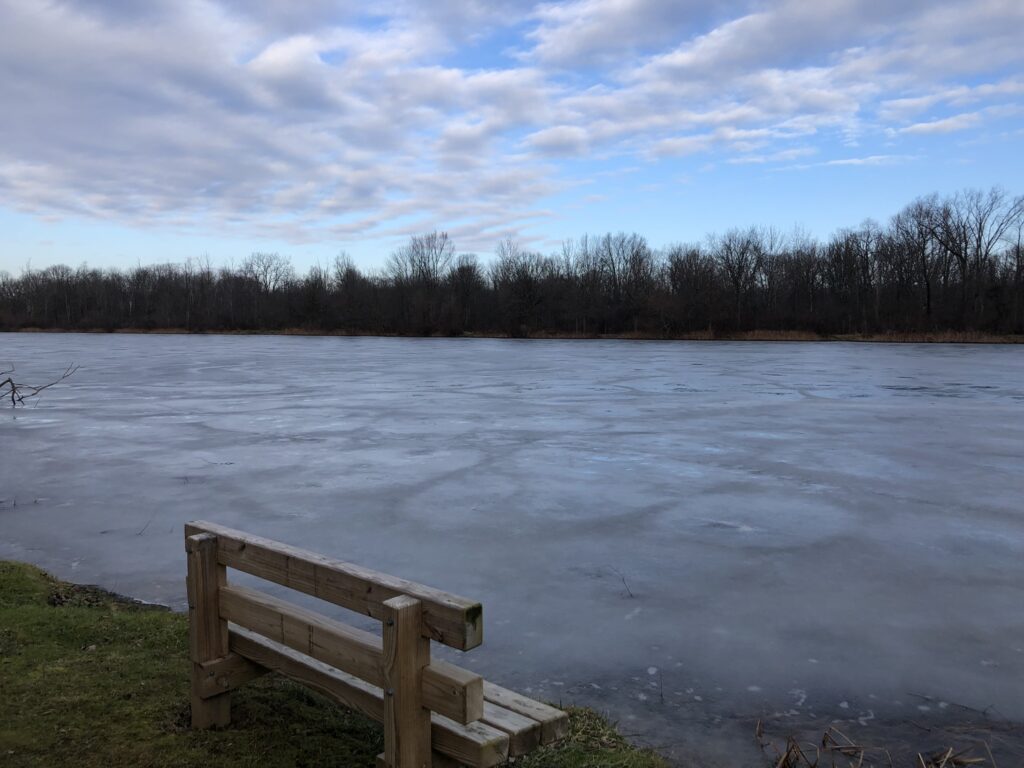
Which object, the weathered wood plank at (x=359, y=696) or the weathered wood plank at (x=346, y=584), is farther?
the weathered wood plank at (x=359, y=696)

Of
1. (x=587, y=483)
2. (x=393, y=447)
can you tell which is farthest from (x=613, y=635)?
(x=393, y=447)

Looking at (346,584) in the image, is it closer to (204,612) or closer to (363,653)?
(363,653)

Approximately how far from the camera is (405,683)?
8.12 feet

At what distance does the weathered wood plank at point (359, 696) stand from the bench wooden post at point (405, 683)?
8cm

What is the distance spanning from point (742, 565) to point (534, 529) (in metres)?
1.78

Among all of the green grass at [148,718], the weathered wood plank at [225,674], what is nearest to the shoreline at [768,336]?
the green grass at [148,718]

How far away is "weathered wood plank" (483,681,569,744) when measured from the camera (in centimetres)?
271

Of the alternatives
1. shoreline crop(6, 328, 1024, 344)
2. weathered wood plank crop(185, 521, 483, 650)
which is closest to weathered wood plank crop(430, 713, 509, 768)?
weathered wood plank crop(185, 521, 483, 650)

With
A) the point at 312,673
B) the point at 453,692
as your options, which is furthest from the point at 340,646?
the point at 453,692

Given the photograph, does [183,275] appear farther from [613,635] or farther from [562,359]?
[613,635]

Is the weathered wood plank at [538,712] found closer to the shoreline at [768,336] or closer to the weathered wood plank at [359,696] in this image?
the weathered wood plank at [359,696]

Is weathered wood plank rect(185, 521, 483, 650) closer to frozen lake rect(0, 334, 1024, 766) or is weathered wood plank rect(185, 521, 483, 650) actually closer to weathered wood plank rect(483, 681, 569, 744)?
weathered wood plank rect(483, 681, 569, 744)

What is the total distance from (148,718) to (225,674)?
0.44m

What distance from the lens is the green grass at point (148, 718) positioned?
3.10 meters
